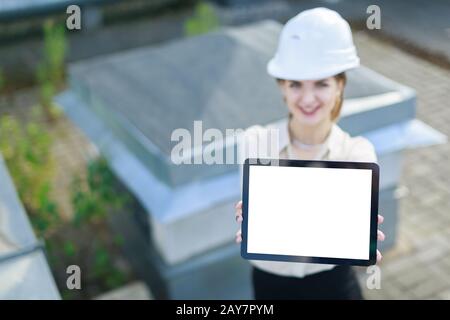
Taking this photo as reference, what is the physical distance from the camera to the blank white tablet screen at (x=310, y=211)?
5.14ft

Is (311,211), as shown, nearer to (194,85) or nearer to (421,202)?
(194,85)

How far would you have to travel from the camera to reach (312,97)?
6.55 ft

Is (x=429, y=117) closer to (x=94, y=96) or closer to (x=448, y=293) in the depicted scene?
(x=448, y=293)

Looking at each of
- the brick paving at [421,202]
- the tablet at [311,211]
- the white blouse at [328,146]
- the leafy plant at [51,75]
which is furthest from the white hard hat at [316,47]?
the leafy plant at [51,75]

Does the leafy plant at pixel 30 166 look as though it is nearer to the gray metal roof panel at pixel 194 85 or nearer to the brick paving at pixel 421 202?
the gray metal roof panel at pixel 194 85

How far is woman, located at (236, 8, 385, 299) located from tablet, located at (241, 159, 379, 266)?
0.13 metres

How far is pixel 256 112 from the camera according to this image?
3.60 meters

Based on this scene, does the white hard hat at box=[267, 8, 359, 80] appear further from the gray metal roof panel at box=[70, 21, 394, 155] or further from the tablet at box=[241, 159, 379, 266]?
the gray metal roof panel at box=[70, 21, 394, 155]

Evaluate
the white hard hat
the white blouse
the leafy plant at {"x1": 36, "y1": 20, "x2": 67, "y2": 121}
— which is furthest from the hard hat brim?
the leafy plant at {"x1": 36, "y1": 20, "x2": 67, "y2": 121}

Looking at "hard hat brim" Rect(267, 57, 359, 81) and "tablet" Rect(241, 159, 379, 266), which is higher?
"hard hat brim" Rect(267, 57, 359, 81)

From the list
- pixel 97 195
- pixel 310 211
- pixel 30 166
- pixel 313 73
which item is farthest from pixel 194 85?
pixel 310 211

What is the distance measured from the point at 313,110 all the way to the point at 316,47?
10.0 inches

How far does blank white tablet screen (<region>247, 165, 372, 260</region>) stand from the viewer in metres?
1.57
